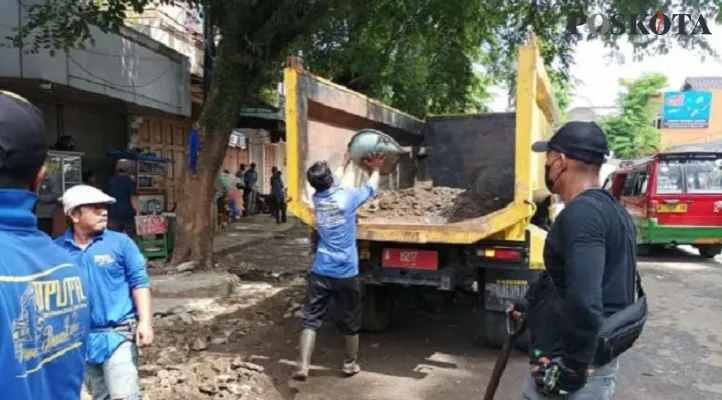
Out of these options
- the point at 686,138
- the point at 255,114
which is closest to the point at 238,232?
the point at 255,114

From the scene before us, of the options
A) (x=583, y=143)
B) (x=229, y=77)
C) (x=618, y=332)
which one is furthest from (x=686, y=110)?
(x=618, y=332)

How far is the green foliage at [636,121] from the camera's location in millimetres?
39938

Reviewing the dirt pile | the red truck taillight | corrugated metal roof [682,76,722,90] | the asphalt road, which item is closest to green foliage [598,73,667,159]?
corrugated metal roof [682,76,722,90]

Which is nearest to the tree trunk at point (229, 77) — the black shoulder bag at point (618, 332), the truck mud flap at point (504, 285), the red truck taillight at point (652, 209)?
the truck mud flap at point (504, 285)

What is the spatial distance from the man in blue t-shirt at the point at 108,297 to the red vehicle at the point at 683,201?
385 inches

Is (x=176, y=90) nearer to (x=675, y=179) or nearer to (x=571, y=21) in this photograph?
(x=571, y=21)

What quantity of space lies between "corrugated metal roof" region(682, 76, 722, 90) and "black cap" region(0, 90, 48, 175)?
187ft

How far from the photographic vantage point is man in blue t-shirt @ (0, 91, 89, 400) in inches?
45.4

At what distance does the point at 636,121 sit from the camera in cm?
4106

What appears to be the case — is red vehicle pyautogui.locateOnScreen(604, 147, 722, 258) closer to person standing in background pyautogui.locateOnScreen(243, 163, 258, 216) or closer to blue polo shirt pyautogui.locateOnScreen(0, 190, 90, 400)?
person standing in background pyautogui.locateOnScreen(243, 163, 258, 216)

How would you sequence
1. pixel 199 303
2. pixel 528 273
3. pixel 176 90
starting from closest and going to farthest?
pixel 528 273, pixel 199 303, pixel 176 90

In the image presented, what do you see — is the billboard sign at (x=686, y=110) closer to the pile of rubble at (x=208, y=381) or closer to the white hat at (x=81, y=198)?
the pile of rubble at (x=208, y=381)

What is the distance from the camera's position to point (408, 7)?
10445mm

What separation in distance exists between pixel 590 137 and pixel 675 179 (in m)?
9.48
